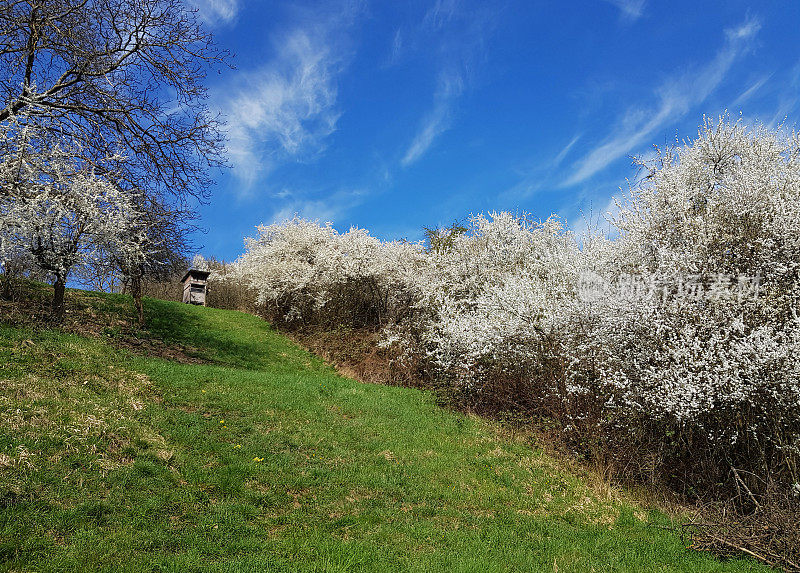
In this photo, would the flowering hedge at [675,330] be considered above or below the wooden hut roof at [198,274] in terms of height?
below

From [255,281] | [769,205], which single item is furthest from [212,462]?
[255,281]

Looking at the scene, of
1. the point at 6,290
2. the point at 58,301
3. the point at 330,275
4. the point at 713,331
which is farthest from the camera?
→ the point at 330,275

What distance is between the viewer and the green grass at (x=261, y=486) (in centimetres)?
520

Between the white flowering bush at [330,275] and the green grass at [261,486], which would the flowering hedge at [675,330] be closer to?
the green grass at [261,486]

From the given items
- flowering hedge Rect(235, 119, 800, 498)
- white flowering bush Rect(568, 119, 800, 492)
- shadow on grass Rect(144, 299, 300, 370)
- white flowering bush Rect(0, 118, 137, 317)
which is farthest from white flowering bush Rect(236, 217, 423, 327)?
white flowering bush Rect(568, 119, 800, 492)

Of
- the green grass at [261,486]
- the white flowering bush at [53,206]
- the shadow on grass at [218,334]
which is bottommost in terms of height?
the green grass at [261,486]

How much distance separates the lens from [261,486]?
269 inches

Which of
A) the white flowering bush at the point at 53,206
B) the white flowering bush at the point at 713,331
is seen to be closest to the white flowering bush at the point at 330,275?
the white flowering bush at the point at 53,206

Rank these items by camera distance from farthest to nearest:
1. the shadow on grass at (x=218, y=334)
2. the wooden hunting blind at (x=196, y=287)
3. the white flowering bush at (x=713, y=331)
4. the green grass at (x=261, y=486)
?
the wooden hunting blind at (x=196, y=287), the shadow on grass at (x=218, y=334), the white flowering bush at (x=713, y=331), the green grass at (x=261, y=486)

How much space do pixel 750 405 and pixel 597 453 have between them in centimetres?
264

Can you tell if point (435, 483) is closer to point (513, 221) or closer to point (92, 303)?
point (513, 221)

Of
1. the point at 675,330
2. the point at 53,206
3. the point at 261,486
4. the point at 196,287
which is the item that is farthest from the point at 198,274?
the point at 675,330

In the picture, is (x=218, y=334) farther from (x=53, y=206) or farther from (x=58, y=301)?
(x=53, y=206)

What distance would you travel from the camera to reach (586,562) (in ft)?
19.3
